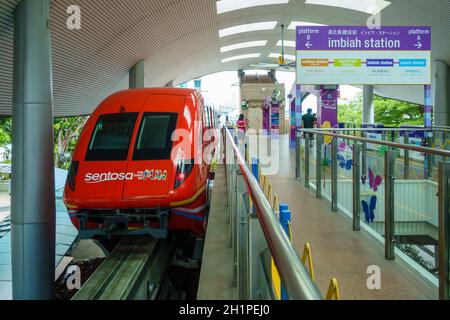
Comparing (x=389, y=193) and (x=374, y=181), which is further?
(x=374, y=181)

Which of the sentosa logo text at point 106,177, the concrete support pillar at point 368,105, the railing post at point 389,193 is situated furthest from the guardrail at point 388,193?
the concrete support pillar at point 368,105

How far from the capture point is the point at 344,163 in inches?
245

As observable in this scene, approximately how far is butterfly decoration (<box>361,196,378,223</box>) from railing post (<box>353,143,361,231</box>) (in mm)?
94

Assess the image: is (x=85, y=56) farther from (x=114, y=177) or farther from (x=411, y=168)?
(x=411, y=168)

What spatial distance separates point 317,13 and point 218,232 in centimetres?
1642

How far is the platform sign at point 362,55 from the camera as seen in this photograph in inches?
454

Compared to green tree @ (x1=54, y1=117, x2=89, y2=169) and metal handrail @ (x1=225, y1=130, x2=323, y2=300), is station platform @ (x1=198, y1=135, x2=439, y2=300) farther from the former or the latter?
green tree @ (x1=54, y1=117, x2=89, y2=169)

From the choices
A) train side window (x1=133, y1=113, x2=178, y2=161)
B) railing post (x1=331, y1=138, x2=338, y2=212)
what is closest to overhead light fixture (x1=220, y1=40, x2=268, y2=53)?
train side window (x1=133, y1=113, x2=178, y2=161)

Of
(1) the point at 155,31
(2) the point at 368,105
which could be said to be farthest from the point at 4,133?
(2) the point at 368,105

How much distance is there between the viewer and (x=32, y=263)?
6.71m

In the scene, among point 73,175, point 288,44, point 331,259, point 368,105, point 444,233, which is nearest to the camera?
point 444,233

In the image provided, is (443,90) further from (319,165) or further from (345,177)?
(345,177)

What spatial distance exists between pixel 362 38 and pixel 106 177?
26.3ft

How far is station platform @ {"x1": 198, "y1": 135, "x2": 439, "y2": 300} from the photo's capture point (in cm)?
349
